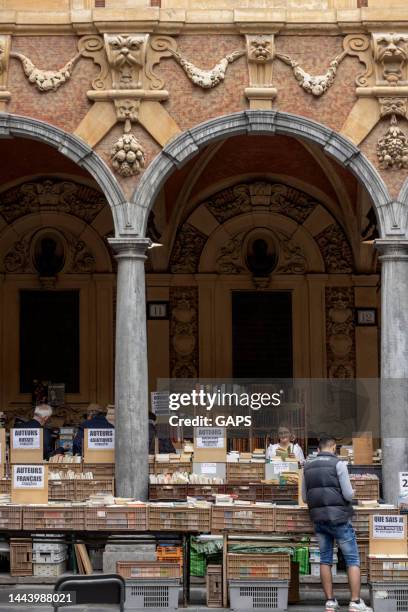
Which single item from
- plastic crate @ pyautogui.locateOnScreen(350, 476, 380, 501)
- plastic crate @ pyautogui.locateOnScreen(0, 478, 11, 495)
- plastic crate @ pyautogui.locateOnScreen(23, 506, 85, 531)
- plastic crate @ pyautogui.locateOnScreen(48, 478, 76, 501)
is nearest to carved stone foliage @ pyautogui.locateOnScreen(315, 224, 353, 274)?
plastic crate @ pyautogui.locateOnScreen(350, 476, 380, 501)

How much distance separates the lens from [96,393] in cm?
2403

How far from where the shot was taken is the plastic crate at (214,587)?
15500mm

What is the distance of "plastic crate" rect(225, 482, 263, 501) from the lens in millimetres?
17750

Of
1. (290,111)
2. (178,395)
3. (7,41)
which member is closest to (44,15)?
(7,41)

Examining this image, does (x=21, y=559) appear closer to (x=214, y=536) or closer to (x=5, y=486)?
(x=5, y=486)

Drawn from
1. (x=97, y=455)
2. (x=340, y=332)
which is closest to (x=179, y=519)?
(x=97, y=455)

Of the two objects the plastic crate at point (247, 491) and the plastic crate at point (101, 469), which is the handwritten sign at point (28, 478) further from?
the plastic crate at point (247, 491)

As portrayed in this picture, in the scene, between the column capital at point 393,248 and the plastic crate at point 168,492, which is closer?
the plastic crate at point 168,492

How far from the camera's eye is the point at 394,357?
18672mm

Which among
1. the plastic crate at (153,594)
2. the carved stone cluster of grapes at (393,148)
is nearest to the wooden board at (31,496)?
the plastic crate at (153,594)

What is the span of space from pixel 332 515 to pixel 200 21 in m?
7.77

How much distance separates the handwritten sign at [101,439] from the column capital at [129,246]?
7.90 ft

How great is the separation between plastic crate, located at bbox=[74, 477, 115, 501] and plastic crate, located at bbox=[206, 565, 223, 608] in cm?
306

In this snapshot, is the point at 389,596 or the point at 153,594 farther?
the point at 153,594
